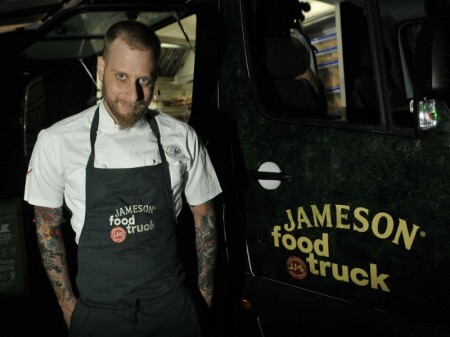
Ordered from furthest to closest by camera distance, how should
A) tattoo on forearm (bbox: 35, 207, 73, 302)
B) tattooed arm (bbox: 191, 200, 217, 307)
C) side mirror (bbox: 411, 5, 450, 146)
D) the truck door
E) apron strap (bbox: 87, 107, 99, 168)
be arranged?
tattooed arm (bbox: 191, 200, 217, 307) → tattoo on forearm (bbox: 35, 207, 73, 302) → apron strap (bbox: 87, 107, 99, 168) → the truck door → side mirror (bbox: 411, 5, 450, 146)

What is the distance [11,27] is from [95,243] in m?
3.92

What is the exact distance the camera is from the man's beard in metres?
1.64

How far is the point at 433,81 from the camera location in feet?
4.30

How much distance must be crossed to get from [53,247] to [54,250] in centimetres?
1

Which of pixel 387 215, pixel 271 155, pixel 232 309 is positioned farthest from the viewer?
pixel 232 309

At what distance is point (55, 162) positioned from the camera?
5.34 ft

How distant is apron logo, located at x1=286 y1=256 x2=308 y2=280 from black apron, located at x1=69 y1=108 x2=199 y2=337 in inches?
20.0

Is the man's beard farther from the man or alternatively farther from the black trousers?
the black trousers

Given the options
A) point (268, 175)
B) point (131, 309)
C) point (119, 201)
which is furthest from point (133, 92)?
point (131, 309)

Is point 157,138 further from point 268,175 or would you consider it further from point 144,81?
point 268,175

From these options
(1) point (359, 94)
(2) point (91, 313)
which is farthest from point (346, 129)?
(1) point (359, 94)

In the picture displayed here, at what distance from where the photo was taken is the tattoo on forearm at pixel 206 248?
1.88 metres

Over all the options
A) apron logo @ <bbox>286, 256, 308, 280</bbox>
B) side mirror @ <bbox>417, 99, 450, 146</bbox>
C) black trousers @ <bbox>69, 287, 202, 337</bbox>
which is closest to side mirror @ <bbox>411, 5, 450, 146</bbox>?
side mirror @ <bbox>417, 99, 450, 146</bbox>

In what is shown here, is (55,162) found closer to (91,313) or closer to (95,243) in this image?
(95,243)
